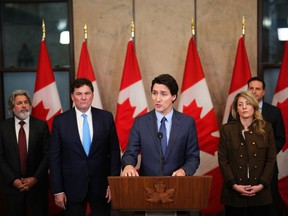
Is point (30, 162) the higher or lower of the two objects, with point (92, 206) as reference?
higher

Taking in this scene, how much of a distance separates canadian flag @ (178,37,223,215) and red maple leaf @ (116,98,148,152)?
480 millimetres

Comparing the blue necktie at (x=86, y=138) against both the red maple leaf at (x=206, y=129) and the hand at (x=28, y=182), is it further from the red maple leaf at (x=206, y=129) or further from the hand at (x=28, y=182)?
the red maple leaf at (x=206, y=129)

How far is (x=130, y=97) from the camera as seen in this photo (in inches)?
167

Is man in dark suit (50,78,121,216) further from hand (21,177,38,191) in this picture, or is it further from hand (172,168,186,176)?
hand (172,168,186,176)

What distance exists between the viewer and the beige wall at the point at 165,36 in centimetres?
446

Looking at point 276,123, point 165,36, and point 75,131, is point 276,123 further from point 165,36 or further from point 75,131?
point 75,131

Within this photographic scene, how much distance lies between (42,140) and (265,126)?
1906mm

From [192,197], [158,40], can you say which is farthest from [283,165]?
[192,197]

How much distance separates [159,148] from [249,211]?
122 centimetres

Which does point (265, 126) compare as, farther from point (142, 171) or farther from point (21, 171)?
point (21, 171)

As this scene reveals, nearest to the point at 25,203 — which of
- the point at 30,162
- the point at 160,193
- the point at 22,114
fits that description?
the point at 30,162

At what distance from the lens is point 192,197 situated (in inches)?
78.2

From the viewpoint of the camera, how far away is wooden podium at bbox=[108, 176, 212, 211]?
1961mm

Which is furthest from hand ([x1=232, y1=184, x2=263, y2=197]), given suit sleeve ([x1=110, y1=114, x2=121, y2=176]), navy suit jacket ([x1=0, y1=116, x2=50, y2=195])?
navy suit jacket ([x1=0, y1=116, x2=50, y2=195])
